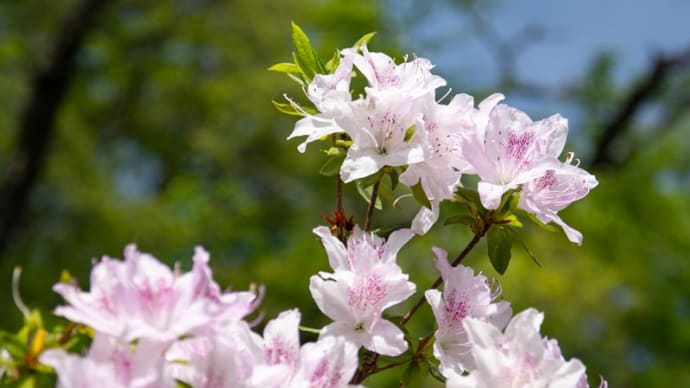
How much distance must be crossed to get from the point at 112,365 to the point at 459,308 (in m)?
0.38

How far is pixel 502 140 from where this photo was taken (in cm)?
84

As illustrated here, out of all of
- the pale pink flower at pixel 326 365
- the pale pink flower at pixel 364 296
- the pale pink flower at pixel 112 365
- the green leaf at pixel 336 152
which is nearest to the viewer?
the pale pink flower at pixel 112 365

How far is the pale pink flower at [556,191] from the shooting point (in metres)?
0.84

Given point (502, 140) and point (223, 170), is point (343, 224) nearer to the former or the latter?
point (502, 140)

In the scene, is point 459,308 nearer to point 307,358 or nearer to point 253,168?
point 307,358

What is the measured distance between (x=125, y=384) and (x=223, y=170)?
883cm

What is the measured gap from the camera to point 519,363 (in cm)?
70

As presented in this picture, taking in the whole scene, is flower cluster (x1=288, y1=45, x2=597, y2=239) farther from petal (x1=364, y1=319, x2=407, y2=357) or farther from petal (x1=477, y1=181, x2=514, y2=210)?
petal (x1=364, y1=319, x2=407, y2=357)

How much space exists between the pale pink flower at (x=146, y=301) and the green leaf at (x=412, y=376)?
27 cm

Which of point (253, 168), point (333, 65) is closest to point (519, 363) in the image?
point (333, 65)

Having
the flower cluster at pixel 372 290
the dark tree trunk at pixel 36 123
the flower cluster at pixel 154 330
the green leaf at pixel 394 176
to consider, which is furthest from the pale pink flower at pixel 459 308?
the dark tree trunk at pixel 36 123

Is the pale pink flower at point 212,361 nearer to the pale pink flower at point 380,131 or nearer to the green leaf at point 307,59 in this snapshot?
the pale pink flower at point 380,131

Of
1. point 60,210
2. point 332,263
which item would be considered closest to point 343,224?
point 332,263

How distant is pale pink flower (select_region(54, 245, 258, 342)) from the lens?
0.59 meters
